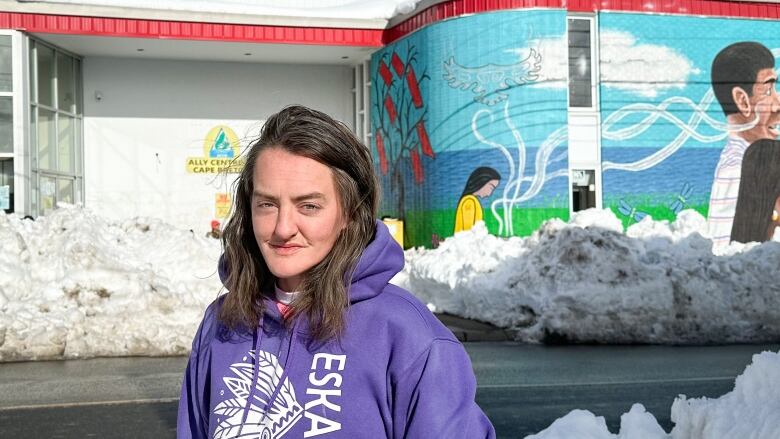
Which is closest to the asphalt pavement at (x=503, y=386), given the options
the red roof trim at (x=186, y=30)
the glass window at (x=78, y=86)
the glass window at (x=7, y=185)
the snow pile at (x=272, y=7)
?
the glass window at (x=7, y=185)

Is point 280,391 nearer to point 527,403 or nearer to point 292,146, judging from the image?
point 292,146

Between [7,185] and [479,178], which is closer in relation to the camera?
[479,178]

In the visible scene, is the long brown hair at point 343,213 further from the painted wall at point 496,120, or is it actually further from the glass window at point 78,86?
the glass window at point 78,86

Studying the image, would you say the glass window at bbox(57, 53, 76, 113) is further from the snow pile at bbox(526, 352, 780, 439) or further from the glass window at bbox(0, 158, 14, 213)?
the snow pile at bbox(526, 352, 780, 439)

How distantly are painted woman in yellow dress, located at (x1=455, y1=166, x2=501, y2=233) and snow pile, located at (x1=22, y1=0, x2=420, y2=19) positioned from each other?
18.1 ft

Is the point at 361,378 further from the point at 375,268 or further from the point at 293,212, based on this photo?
the point at 293,212

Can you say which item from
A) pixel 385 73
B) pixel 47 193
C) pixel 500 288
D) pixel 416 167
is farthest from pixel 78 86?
pixel 500 288

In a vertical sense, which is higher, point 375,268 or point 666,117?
point 666,117

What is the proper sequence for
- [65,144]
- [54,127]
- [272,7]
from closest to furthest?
[272,7]
[54,127]
[65,144]

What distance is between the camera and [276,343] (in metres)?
2.28

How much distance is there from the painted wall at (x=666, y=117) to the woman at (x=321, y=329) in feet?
69.3

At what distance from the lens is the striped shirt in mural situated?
2331 cm

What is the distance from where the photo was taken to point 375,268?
227 cm

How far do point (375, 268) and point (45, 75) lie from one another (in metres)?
26.8
